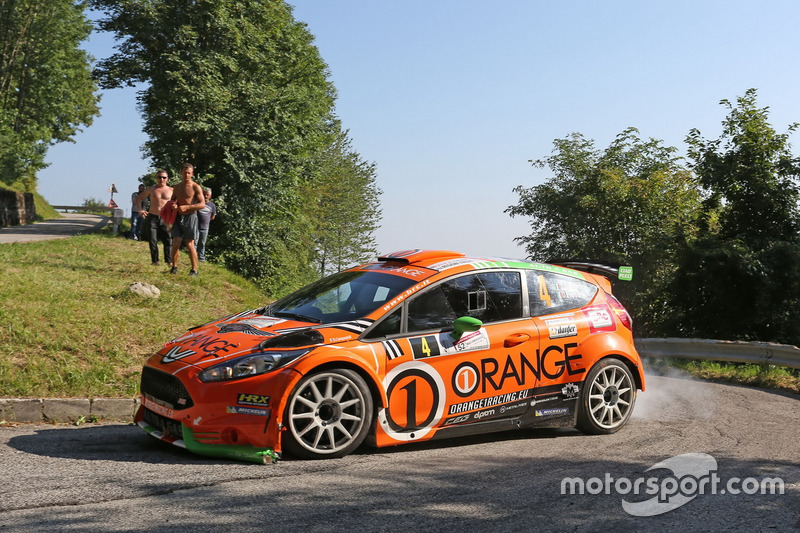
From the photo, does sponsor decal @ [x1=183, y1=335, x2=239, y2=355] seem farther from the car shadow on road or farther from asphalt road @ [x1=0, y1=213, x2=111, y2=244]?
asphalt road @ [x1=0, y1=213, x2=111, y2=244]

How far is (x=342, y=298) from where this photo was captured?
6.77 meters

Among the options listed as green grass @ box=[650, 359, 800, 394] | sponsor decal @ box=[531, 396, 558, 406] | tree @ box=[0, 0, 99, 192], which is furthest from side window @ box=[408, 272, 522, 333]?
tree @ box=[0, 0, 99, 192]

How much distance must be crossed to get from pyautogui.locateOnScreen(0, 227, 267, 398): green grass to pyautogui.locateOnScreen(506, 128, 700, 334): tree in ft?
90.9

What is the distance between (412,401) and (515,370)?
1.12 m

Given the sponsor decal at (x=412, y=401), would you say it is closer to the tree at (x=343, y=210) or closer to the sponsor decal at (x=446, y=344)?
the sponsor decal at (x=446, y=344)

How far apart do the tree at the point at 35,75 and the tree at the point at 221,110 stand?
17.3 m

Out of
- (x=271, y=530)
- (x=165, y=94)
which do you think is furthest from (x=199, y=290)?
(x=165, y=94)

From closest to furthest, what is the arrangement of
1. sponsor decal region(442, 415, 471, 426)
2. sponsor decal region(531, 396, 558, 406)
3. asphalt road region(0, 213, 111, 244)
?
1. sponsor decal region(442, 415, 471, 426)
2. sponsor decal region(531, 396, 558, 406)
3. asphalt road region(0, 213, 111, 244)

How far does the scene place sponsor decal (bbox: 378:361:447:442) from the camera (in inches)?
239

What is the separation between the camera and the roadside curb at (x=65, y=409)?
7.00 m

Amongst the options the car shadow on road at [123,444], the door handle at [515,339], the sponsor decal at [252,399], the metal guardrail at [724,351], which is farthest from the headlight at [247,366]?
the metal guardrail at [724,351]

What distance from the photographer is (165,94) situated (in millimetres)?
28500

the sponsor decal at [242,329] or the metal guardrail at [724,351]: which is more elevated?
the sponsor decal at [242,329]

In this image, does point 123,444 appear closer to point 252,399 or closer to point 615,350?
point 252,399
